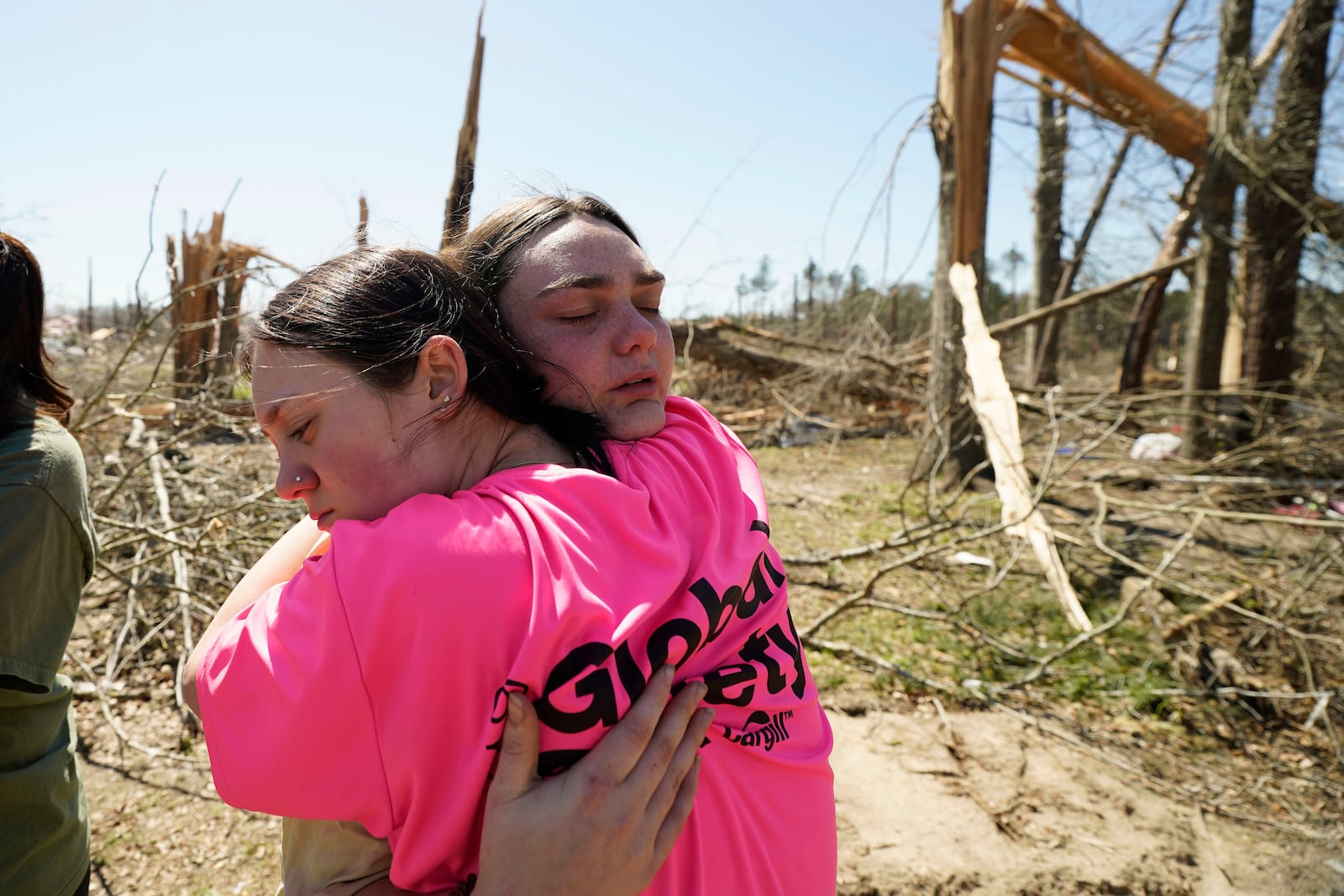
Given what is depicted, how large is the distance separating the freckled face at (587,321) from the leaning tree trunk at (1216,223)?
Result: 7.32m

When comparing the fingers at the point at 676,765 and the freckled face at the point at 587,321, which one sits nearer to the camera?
Answer: the fingers at the point at 676,765

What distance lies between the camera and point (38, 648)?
1544 mm

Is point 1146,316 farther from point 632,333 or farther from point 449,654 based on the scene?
point 449,654

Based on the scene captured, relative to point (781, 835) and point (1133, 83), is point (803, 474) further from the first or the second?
point (781, 835)

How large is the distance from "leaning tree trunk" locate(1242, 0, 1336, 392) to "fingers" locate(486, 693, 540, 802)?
828cm

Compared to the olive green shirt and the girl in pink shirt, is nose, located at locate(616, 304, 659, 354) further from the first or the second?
the olive green shirt

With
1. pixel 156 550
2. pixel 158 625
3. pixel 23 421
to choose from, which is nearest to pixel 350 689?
pixel 23 421

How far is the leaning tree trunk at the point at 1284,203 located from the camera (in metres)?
7.16

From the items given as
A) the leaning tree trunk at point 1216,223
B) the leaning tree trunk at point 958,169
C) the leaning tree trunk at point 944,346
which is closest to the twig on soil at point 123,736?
the leaning tree trunk at point 958,169

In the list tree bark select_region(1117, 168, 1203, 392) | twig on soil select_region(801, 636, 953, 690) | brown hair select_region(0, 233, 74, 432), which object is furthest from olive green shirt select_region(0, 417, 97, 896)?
tree bark select_region(1117, 168, 1203, 392)

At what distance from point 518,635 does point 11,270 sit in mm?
1554

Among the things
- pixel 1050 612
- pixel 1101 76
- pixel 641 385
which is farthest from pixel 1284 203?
pixel 641 385

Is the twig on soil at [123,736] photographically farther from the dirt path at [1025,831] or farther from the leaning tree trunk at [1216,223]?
the leaning tree trunk at [1216,223]

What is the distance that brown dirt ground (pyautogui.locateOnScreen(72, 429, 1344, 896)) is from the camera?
2857mm
